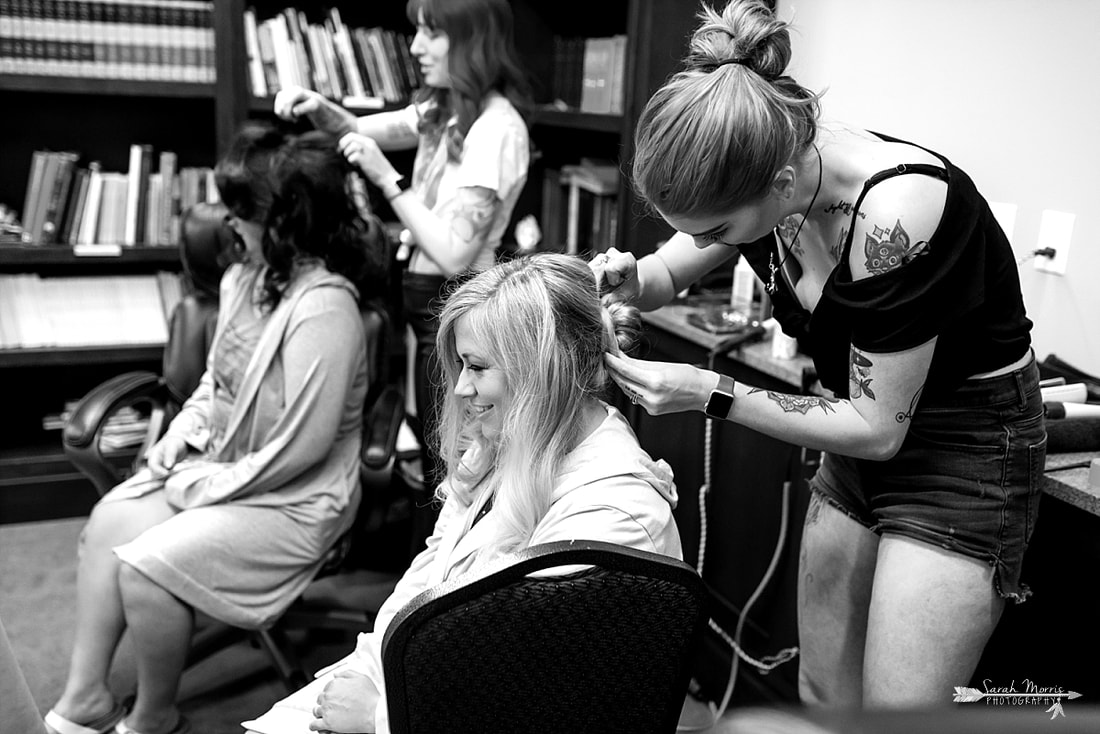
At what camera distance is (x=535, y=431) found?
1.35 m

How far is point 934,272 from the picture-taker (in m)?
1.20

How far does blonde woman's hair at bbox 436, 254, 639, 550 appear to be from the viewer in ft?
4.36

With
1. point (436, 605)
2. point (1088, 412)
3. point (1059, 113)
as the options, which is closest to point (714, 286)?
point (1059, 113)

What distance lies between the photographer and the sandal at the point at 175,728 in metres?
1.98

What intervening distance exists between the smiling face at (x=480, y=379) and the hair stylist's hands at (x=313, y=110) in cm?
104

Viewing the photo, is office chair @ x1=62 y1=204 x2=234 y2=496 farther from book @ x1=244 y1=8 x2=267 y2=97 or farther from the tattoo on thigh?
the tattoo on thigh

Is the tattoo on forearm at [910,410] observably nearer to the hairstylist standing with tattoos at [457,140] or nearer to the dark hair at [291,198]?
the hairstylist standing with tattoos at [457,140]

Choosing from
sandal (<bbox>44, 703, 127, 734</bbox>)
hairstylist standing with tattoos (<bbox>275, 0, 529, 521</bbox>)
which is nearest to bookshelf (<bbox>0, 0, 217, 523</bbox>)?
hairstylist standing with tattoos (<bbox>275, 0, 529, 521</bbox>)

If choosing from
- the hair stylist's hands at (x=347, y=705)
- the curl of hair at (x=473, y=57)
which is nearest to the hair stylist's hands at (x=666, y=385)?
the hair stylist's hands at (x=347, y=705)

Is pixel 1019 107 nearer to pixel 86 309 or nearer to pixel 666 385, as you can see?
pixel 666 385

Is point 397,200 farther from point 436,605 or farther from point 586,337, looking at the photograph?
point 436,605

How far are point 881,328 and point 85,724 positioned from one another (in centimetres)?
169

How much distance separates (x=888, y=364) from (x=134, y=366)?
8.85ft

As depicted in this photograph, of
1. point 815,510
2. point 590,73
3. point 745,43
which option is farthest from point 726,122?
point 590,73
